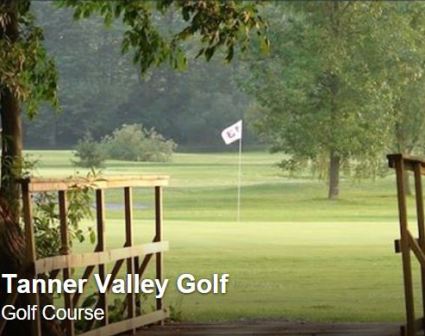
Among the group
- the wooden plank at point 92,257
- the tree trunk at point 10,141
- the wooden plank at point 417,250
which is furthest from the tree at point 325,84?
the wooden plank at point 417,250

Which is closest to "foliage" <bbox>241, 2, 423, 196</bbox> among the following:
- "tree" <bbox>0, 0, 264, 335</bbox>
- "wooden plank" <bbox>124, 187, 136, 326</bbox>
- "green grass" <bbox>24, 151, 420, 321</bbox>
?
"green grass" <bbox>24, 151, 420, 321</bbox>

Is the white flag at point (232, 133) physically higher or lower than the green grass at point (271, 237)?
higher

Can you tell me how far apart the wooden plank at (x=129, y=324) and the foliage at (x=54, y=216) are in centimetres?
49

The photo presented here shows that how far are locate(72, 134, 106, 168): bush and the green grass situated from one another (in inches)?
8.5

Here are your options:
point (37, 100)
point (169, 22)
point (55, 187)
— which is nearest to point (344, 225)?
point (169, 22)

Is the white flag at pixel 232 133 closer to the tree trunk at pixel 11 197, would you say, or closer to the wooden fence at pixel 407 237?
the tree trunk at pixel 11 197

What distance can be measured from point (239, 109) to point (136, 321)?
53.8ft

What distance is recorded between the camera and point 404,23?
76.2 ft

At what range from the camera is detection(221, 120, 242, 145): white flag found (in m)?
23.7

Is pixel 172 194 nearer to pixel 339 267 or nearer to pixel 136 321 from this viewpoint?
pixel 339 267

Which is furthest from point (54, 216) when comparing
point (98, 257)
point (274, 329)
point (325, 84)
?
point (325, 84)

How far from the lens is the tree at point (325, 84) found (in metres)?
24.0

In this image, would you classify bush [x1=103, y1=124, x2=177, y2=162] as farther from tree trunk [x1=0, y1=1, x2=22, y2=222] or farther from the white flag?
tree trunk [x1=0, y1=1, x2=22, y2=222]

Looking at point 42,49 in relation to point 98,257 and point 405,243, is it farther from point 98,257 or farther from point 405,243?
point 405,243
